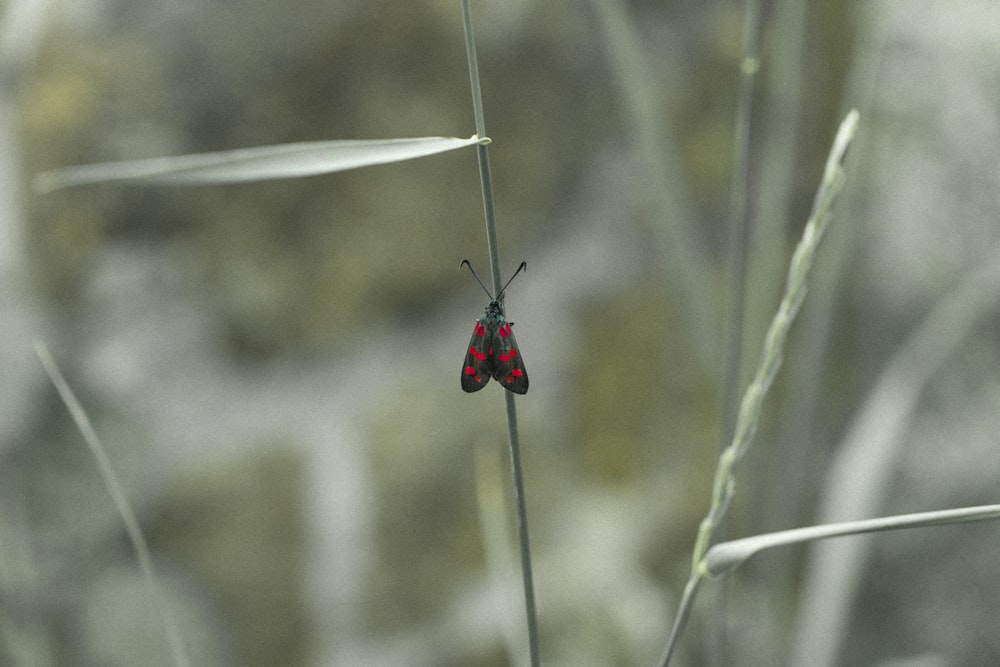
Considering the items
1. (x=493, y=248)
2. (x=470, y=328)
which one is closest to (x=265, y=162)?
(x=493, y=248)

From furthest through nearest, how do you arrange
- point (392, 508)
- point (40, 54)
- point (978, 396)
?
point (978, 396), point (392, 508), point (40, 54)

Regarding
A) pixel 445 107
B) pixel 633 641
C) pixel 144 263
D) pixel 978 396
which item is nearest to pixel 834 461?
pixel 978 396

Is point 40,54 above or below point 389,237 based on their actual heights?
above

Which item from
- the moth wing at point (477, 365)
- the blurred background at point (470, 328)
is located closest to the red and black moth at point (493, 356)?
the moth wing at point (477, 365)

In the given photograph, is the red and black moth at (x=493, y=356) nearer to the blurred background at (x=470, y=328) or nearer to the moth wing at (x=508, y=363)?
the moth wing at (x=508, y=363)


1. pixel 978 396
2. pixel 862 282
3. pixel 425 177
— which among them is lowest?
pixel 978 396

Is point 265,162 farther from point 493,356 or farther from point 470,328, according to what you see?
point 470,328

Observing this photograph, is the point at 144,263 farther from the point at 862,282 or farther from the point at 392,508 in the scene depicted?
the point at 862,282

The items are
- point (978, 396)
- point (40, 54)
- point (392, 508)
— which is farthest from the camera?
point (978, 396)
